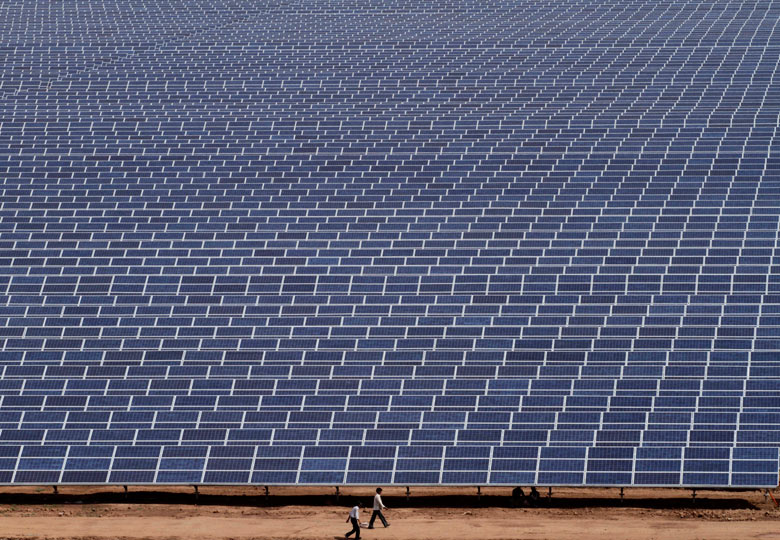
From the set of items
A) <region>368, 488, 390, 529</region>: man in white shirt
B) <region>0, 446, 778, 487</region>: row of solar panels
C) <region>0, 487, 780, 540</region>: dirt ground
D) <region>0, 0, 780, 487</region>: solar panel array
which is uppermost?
<region>0, 0, 780, 487</region>: solar panel array

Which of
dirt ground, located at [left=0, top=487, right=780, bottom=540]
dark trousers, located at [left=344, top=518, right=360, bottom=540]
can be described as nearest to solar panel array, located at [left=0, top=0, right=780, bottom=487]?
dark trousers, located at [left=344, top=518, right=360, bottom=540]

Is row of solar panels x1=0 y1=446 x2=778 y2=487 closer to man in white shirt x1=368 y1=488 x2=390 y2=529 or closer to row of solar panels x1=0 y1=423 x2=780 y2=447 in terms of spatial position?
row of solar panels x1=0 y1=423 x2=780 y2=447

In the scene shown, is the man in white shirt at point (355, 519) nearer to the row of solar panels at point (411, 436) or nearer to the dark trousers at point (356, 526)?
the dark trousers at point (356, 526)

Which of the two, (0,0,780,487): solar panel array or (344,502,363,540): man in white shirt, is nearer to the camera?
(344,502,363,540): man in white shirt

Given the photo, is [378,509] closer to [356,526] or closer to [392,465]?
[356,526]

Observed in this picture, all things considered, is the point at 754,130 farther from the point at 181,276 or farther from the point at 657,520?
the point at 181,276

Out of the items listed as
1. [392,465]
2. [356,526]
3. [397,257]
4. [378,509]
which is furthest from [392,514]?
[397,257]

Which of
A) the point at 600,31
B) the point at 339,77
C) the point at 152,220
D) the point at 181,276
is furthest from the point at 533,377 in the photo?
the point at 600,31
